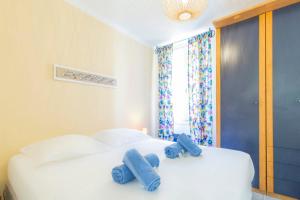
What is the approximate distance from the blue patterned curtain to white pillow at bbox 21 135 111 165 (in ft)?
5.88

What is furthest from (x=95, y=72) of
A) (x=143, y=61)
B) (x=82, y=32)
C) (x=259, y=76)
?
(x=259, y=76)

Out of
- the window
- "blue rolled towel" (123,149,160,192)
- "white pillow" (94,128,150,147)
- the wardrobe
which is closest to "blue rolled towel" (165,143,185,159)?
"blue rolled towel" (123,149,160,192)

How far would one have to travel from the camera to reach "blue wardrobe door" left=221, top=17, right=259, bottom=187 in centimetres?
217

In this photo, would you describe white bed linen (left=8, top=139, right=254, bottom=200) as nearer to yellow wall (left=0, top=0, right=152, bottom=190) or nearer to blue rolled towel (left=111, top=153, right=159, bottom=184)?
blue rolled towel (left=111, top=153, right=159, bottom=184)

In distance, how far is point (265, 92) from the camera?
82.5 inches

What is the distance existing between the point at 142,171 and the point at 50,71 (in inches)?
67.2

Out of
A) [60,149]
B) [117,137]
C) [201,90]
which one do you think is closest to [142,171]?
[60,149]

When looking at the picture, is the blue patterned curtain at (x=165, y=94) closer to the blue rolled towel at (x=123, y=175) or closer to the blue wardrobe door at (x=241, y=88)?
the blue wardrobe door at (x=241, y=88)

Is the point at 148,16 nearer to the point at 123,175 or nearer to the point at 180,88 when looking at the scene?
the point at 180,88

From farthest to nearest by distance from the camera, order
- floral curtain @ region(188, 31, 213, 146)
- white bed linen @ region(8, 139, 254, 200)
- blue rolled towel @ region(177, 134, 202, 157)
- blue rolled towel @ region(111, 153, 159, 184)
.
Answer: floral curtain @ region(188, 31, 213, 146)
blue rolled towel @ region(177, 134, 202, 157)
blue rolled towel @ region(111, 153, 159, 184)
white bed linen @ region(8, 139, 254, 200)

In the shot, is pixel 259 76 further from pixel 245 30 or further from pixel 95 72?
pixel 95 72

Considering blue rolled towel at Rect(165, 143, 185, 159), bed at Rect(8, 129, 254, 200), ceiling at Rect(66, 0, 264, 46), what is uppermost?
ceiling at Rect(66, 0, 264, 46)

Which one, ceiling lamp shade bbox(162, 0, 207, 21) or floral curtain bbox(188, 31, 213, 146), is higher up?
ceiling lamp shade bbox(162, 0, 207, 21)

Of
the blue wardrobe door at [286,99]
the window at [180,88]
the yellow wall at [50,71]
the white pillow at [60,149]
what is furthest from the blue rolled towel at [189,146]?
the window at [180,88]
